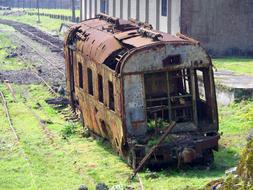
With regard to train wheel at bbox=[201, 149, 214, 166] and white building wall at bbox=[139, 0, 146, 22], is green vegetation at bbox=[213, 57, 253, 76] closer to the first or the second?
white building wall at bbox=[139, 0, 146, 22]

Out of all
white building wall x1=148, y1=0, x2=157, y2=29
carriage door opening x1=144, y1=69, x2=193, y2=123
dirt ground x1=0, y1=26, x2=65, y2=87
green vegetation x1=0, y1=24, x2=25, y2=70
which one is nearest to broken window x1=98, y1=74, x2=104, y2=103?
carriage door opening x1=144, y1=69, x2=193, y2=123

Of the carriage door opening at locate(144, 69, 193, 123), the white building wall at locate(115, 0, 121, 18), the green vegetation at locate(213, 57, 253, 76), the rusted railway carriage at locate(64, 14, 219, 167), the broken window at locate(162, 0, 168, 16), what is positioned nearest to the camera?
the rusted railway carriage at locate(64, 14, 219, 167)

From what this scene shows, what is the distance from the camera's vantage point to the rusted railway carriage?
547 inches

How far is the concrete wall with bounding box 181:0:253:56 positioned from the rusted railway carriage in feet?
56.2

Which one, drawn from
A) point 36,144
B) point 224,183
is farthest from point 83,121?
point 224,183

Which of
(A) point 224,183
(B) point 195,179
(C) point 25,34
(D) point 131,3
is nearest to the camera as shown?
(A) point 224,183

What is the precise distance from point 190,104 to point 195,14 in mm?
18993

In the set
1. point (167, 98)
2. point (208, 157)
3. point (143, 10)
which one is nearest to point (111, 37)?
point (167, 98)

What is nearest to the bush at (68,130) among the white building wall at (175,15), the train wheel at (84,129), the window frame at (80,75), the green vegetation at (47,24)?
the train wheel at (84,129)

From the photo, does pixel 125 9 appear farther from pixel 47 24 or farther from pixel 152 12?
pixel 47 24

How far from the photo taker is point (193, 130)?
14562 mm

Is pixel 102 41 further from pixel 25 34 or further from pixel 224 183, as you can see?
pixel 25 34

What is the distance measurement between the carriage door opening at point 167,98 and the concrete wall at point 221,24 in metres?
18.0

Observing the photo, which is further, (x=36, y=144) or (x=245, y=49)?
(x=245, y=49)
